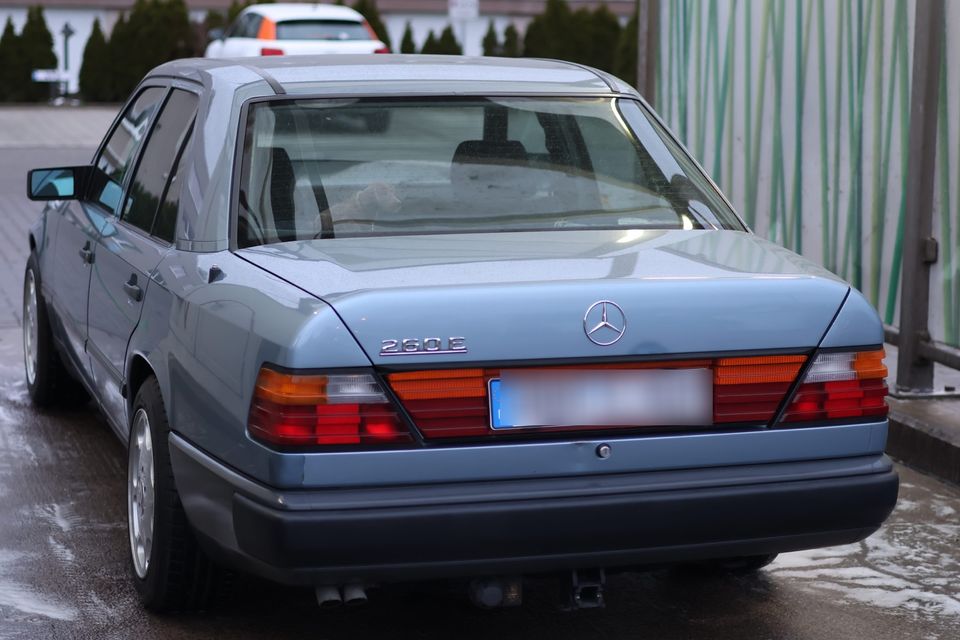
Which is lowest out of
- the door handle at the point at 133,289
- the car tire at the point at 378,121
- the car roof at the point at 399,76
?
the door handle at the point at 133,289

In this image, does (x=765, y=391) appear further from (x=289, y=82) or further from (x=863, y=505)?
(x=289, y=82)

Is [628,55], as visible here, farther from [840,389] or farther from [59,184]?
[840,389]

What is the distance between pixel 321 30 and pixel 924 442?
60.9 ft

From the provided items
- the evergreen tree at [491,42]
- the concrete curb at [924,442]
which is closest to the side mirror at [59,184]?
the concrete curb at [924,442]

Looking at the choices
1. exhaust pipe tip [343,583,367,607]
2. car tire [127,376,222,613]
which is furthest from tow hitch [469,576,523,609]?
car tire [127,376,222,613]

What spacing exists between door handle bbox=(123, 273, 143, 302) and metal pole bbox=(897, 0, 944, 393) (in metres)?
3.58

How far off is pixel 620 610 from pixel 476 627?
0.44 meters

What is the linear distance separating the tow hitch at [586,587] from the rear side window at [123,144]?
2.42m

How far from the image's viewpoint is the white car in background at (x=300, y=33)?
22984 mm

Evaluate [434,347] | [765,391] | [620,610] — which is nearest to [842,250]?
[620,610]

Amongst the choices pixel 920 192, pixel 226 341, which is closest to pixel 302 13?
pixel 920 192

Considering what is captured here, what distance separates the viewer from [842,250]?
7.49 metres

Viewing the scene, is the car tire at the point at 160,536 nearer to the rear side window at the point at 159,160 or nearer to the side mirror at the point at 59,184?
the rear side window at the point at 159,160

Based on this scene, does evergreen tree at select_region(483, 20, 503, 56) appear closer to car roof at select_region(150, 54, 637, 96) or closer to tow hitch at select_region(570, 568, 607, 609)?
car roof at select_region(150, 54, 637, 96)
